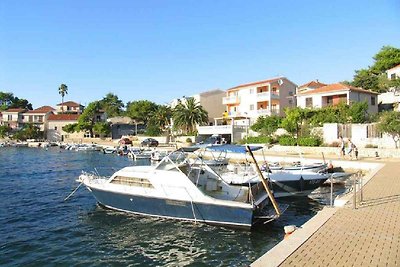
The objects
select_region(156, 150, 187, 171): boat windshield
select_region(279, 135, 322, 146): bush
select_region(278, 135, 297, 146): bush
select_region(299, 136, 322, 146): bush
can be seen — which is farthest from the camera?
select_region(278, 135, 297, 146): bush

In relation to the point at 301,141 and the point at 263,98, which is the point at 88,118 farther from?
the point at 301,141

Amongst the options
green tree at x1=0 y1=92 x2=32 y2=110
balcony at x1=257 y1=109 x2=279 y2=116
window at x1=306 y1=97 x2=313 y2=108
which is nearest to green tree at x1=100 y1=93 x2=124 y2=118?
green tree at x1=0 y1=92 x2=32 y2=110

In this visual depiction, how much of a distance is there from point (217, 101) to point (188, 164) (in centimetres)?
6742

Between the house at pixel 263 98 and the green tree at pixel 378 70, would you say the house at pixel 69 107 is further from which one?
the green tree at pixel 378 70

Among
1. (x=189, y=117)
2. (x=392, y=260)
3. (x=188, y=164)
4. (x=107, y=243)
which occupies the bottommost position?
(x=107, y=243)

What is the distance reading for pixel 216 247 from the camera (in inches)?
525

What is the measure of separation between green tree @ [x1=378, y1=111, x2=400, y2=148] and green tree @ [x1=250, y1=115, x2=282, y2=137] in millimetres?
16120

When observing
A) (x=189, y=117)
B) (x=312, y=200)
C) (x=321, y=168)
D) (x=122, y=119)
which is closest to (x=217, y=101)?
(x=189, y=117)

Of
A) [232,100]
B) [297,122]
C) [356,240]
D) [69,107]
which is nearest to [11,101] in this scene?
[69,107]

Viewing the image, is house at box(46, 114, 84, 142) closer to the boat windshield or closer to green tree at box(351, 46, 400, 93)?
green tree at box(351, 46, 400, 93)

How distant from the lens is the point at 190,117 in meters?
72.9

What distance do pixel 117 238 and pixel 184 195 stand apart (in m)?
3.42

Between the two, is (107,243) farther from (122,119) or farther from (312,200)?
(122,119)

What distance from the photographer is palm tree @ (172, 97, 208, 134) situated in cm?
7312
